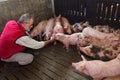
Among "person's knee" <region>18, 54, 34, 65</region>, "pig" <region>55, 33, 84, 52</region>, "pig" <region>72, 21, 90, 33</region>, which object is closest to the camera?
"person's knee" <region>18, 54, 34, 65</region>

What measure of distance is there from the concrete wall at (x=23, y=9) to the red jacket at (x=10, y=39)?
0.96m

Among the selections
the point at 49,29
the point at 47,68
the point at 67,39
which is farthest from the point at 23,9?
the point at 47,68

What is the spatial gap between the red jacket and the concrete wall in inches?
37.9

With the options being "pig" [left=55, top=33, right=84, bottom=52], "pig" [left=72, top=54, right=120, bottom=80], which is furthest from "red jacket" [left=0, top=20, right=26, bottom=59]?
"pig" [left=72, top=54, right=120, bottom=80]

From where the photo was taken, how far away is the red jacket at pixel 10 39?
2.38 m

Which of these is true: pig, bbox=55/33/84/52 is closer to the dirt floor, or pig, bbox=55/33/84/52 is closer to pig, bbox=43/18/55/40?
the dirt floor

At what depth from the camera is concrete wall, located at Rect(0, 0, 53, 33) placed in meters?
3.30

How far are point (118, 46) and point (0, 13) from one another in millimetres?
2448

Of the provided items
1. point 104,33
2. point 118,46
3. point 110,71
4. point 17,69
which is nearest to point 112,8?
point 104,33

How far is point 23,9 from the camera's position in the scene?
364 cm

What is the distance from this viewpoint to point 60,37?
302 centimetres

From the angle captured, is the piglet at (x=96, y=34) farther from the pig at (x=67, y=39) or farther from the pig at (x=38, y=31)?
the pig at (x=38, y=31)

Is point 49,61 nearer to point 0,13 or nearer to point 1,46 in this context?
point 1,46

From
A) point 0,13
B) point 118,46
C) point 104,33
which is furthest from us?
point 0,13
